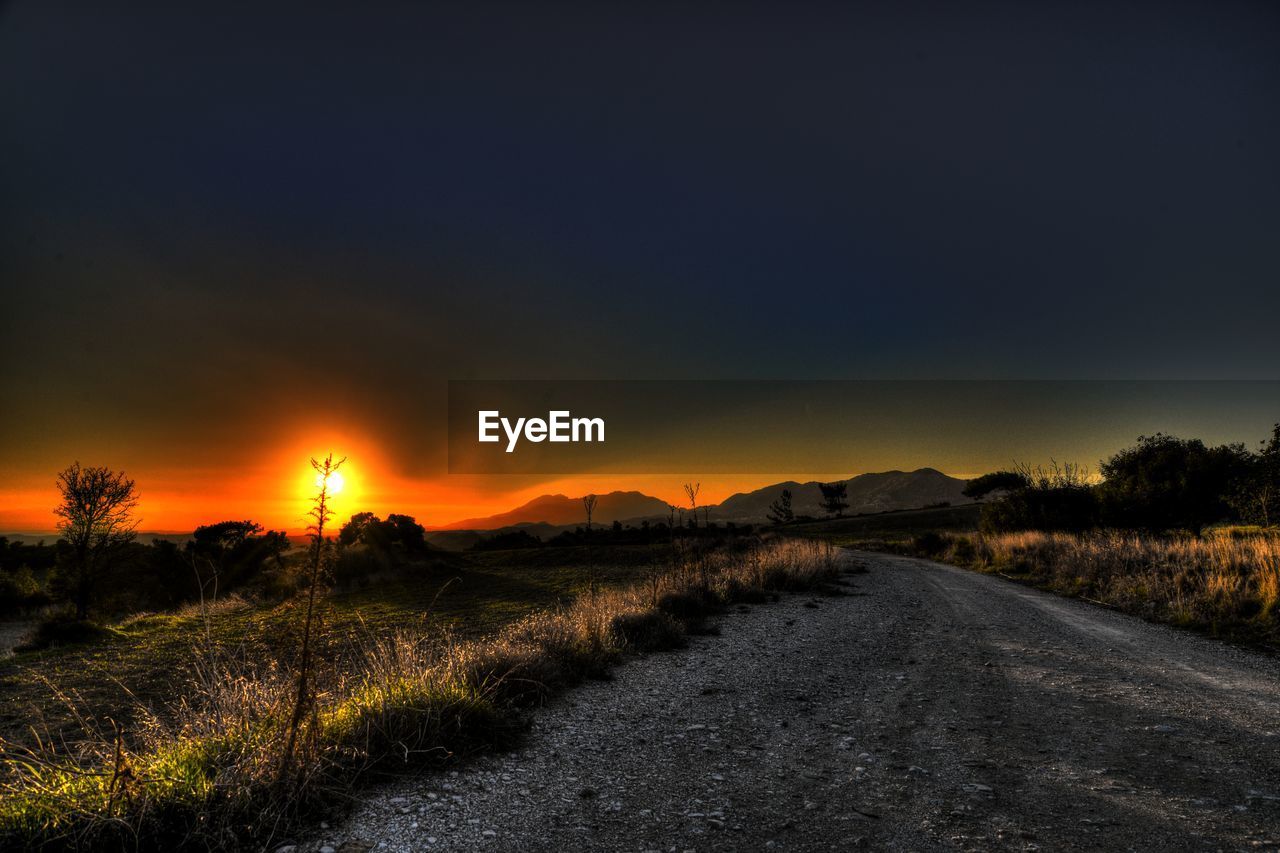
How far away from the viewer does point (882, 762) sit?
5.36 meters

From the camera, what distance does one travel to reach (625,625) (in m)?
10.9

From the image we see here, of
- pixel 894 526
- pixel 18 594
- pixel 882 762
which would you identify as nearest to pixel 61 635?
pixel 18 594

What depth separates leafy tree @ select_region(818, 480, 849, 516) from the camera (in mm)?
128500

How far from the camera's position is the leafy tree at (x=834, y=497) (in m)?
128

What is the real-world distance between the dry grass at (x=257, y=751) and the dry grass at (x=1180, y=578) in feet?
42.5

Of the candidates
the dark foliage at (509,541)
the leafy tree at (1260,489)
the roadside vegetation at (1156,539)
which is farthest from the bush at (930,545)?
the dark foliage at (509,541)

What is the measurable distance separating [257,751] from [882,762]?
513 centimetres

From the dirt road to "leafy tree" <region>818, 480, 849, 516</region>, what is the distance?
404 ft

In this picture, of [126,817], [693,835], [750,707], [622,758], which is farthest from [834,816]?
[126,817]

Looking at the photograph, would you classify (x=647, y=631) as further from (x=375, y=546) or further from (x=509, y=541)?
(x=509, y=541)

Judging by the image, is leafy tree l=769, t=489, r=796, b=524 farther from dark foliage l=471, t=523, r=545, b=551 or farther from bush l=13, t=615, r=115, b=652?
bush l=13, t=615, r=115, b=652

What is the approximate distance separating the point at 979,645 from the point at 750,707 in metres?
5.82

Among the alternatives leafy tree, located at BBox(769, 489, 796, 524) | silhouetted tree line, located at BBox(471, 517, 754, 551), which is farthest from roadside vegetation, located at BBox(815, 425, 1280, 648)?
leafy tree, located at BBox(769, 489, 796, 524)

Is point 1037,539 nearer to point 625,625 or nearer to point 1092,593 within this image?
point 1092,593
